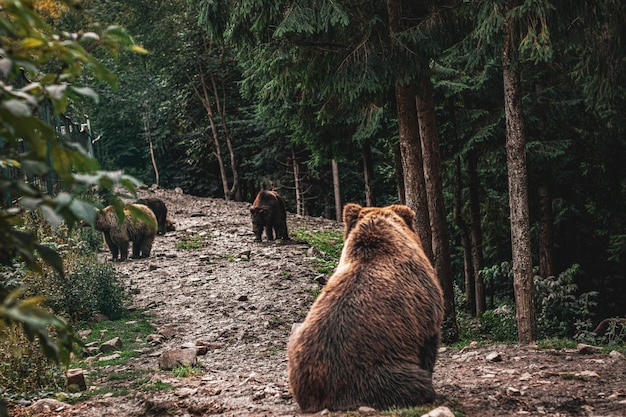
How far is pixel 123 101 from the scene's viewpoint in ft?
131

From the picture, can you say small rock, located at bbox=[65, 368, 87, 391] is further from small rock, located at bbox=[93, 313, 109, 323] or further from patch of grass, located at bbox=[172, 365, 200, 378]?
small rock, located at bbox=[93, 313, 109, 323]

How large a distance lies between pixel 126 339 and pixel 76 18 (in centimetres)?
3368

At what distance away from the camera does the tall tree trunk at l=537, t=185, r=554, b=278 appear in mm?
17625

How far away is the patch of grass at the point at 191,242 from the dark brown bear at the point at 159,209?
2.87 ft

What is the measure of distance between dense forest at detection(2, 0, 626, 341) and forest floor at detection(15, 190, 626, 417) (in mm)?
2693

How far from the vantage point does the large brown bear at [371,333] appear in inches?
208

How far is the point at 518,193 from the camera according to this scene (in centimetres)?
995

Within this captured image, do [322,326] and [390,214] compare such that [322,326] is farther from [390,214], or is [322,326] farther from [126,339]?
[126,339]

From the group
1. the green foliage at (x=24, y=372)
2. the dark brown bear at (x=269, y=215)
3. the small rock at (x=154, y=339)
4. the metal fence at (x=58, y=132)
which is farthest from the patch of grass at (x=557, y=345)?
the dark brown bear at (x=269, y=215)

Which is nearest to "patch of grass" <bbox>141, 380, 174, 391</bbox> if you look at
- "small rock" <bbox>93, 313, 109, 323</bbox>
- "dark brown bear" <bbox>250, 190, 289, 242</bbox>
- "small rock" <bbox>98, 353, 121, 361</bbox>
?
"small rock" <bbox>98, 353, 121, 361</bbox>

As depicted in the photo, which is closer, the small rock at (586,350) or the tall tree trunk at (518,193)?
the small rock at (586,350)

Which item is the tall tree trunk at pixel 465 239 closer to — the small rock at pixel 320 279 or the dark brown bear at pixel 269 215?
the dark brown bear at pixel 269 215

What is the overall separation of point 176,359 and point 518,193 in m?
5.21

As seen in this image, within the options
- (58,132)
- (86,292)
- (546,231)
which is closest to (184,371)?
(58,132)
